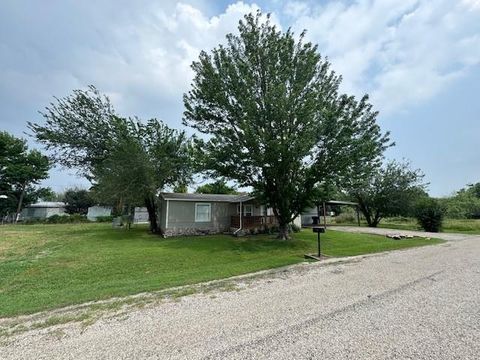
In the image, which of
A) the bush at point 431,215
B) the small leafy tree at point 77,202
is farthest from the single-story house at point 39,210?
the bush at point 431,215

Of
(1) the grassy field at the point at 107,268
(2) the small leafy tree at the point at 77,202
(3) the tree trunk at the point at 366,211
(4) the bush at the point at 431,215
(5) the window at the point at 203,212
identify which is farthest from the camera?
(2) the small leafy tree at the point at 77,202

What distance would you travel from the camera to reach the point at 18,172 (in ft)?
106

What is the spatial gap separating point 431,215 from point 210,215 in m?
19.5

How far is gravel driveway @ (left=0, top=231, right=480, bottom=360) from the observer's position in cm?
312

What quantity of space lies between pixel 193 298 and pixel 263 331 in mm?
2103

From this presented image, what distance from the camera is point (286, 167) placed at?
13.6 metres

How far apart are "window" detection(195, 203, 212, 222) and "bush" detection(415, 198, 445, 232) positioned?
19182 millimetres

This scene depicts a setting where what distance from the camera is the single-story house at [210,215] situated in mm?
17188

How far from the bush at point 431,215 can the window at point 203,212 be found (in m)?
19.2

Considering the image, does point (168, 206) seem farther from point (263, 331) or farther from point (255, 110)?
point (263, 331)

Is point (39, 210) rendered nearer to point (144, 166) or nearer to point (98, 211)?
point (98, 211)

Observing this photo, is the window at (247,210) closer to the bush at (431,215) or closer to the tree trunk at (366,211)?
the bush at (431,215)

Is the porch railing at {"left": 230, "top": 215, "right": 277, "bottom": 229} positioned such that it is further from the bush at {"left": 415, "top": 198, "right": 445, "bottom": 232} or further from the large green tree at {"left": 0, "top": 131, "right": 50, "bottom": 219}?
the large green tree at {"left": 0, "top": 131, "right": 50, "bottom": 219}

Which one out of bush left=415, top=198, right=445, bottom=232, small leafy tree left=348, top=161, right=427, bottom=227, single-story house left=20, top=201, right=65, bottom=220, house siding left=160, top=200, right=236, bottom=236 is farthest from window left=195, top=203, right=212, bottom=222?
single-story house left=20, top=201, right=65, bottom=220
